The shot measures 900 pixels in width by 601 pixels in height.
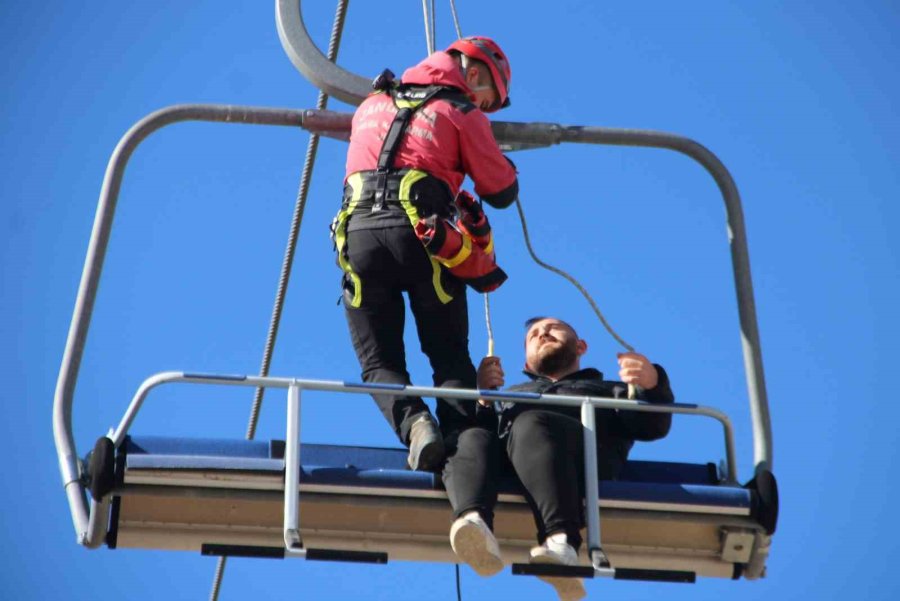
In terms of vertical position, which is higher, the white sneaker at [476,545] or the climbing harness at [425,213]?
the climbing harness at [425,213]

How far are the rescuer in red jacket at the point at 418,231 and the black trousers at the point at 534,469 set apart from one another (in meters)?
0.31

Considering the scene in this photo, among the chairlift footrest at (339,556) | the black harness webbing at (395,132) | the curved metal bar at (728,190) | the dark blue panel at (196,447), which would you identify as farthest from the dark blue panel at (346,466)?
the black harness webbing at (395,132)

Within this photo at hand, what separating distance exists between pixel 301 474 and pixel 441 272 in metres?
1.11

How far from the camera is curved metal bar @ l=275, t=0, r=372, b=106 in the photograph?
9.07 m

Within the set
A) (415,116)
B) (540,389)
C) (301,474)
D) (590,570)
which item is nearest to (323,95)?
(415,116)

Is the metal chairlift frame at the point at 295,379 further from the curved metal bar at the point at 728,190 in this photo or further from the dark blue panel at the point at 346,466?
the dark blue panel at the point at 346,466

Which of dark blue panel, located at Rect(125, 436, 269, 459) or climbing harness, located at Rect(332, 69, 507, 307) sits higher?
climbing harness, located at Rect(332, 69, 507, 307)

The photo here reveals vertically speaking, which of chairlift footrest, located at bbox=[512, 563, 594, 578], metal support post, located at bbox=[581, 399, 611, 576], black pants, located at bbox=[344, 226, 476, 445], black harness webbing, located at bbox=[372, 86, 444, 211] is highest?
black harness webbing, located at bbox=[372, 86, 444, 211]

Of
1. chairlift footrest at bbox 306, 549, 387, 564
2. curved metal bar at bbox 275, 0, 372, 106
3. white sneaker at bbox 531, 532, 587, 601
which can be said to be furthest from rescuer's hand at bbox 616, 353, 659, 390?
curved metal bar at bbox 275, 0, 372, 106

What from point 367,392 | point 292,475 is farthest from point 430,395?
point 292,475

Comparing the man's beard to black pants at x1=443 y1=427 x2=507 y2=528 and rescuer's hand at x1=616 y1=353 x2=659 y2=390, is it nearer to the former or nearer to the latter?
rescuer's hand at x1=616 y1=353 x2=659 y2=390

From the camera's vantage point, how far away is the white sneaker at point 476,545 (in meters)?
7.19

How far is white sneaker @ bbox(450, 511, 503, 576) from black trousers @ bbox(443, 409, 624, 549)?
12cm

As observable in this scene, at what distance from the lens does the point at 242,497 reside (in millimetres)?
7566
